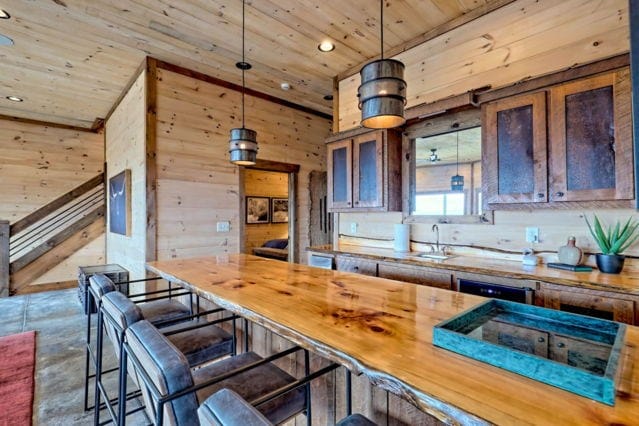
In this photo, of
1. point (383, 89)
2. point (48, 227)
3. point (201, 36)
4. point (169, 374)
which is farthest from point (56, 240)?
point (383, 89)

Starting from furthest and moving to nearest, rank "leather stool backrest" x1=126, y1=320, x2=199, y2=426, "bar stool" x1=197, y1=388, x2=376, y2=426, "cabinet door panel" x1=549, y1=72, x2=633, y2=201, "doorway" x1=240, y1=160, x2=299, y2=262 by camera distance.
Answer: "doorway" x1=240, y1=160, x2=299, y2=262
"cabinet door panel" x1=549, y1=72, x2=633, y2=201
"leather stool backrest" x1=126, y1=320, x2=199, y2=426
"bar stool" x1=197, y1=388, x2=376, y2=426

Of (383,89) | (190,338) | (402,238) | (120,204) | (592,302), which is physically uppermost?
(383,89)

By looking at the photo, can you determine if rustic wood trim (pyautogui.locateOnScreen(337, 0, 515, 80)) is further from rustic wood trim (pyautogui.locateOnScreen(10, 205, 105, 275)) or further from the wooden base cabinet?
rustic wood trim (pyautogui.locateOnScreen(10, 205, 105, 275))

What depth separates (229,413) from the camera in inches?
26.6

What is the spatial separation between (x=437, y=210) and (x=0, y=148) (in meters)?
7.35

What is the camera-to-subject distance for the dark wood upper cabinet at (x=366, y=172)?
3355mm

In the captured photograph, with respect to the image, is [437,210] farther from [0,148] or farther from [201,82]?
[0,148]

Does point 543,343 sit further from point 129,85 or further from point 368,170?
point 129,85

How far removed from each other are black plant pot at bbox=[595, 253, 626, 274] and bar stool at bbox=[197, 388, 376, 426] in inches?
95.6

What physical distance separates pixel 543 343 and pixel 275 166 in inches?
173

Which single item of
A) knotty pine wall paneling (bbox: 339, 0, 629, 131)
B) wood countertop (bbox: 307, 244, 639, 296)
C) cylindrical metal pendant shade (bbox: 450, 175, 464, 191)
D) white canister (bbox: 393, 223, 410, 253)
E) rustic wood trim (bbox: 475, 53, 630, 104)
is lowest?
wood countertop (bbox: 307, 244, 639, 296)

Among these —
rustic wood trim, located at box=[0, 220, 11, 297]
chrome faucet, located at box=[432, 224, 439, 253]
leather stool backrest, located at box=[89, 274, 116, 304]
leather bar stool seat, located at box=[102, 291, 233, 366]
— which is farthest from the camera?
rustic wood trim, located at box=[0, 220, 11, 297]

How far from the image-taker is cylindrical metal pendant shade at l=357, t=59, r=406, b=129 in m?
1.71

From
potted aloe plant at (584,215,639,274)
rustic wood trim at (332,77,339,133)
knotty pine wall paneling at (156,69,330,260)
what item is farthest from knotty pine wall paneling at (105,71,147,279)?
potted aloe plant at (584,215,639,274)
